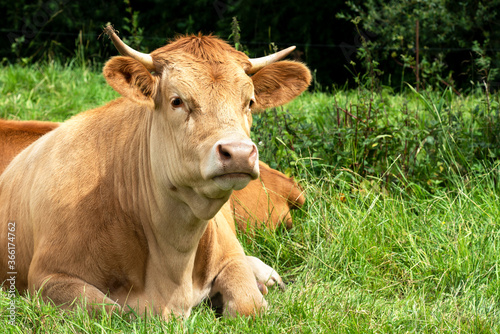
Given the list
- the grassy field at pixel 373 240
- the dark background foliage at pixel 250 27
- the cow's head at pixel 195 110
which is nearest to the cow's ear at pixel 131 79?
the cow's head at pixel 195 110

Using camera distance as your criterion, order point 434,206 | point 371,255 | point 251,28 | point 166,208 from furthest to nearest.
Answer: point 251,28, point 434,206, point 371,255, point 166,208

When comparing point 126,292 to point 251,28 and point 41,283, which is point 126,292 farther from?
point 251,28

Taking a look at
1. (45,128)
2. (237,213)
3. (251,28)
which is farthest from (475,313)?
(251,28)

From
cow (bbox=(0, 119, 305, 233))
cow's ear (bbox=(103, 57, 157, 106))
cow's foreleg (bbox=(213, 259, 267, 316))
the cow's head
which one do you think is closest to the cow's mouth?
the cow's head

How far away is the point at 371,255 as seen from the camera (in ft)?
13.7

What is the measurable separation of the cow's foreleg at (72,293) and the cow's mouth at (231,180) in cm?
87

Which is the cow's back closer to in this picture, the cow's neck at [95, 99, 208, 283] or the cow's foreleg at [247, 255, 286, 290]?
the cow's neck at [95, 99, 208, 283]

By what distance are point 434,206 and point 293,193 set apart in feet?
3.55

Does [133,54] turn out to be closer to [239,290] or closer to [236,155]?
[236,155]

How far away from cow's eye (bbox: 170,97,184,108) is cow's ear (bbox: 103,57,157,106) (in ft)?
0.50

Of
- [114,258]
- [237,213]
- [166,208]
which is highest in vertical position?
[166,208]

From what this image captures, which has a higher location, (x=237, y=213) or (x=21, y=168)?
(x=21, y=168)

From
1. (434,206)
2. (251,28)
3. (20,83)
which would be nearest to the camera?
(434,206)

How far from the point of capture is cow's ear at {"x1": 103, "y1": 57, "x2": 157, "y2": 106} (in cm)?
331
